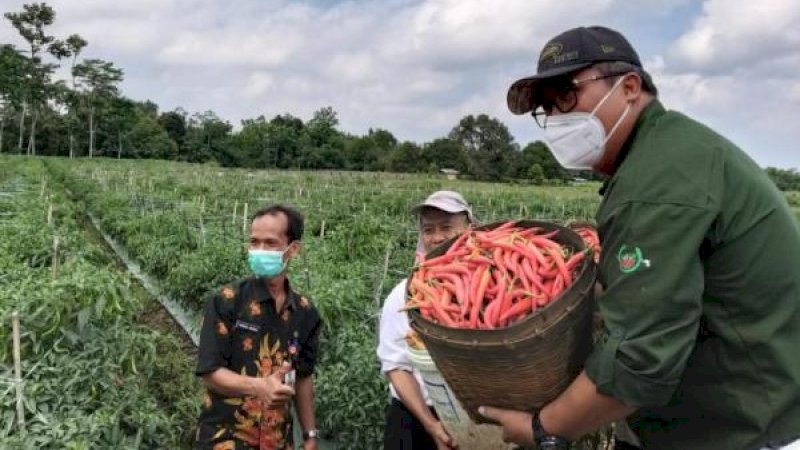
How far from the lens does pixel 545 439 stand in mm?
1784

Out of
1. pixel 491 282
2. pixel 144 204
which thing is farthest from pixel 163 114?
pixel 491 282

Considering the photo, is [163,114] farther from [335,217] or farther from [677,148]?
[677,148]

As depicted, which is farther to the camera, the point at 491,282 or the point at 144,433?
the point at 144,433

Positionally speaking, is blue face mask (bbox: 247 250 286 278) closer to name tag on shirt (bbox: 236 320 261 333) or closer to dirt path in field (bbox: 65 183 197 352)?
name tag on shirt (bbox: 236 320 261 333)

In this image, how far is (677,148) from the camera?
62.9 inches

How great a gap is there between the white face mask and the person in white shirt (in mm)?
1161

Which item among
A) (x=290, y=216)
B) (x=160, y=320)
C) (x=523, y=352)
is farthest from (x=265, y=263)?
(x=160, y=320)

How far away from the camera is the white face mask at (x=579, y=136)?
5.91ft

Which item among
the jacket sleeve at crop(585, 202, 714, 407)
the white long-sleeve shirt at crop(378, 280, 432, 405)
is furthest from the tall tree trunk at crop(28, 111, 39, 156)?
the jacket sleeve at crop(585, 202, 714, 407)

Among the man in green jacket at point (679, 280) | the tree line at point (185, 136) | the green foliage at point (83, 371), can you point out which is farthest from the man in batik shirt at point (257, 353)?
the tree line at point (185, 136)

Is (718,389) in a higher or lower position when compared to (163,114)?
lower

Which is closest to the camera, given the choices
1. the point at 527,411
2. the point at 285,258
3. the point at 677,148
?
the point at 677,148

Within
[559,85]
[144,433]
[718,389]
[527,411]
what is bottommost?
[144,433]

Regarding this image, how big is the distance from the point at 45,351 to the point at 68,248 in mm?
3491
